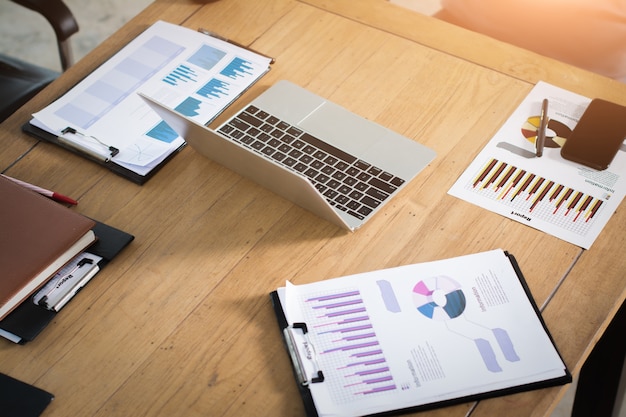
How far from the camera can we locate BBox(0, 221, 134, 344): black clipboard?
1.06 metres

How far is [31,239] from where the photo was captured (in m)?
1.12

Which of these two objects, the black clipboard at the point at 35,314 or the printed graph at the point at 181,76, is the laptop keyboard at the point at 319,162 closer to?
the printed graph at the point at 181,76

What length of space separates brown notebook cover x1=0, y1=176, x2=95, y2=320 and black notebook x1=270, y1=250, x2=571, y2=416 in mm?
312

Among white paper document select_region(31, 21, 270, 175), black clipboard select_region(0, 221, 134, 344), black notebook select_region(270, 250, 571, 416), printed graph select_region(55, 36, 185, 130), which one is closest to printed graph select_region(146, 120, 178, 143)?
white paper document select_region(31, 21, 270, 175)

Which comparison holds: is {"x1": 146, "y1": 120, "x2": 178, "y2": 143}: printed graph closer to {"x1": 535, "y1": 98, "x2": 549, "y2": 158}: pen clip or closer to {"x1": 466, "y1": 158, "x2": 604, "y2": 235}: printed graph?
{"x1": 466, "y1": 158, "x2": 604, "y2": 235}: printed graph

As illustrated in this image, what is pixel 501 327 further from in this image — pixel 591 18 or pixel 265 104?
pixel 591 18

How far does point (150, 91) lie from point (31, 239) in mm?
385

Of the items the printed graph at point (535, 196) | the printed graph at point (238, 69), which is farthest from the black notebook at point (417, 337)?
the printed graph at point (238, 69)

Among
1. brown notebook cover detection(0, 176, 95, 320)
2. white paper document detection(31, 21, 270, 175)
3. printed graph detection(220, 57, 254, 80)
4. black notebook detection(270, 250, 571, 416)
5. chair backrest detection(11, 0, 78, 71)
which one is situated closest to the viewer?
black notebook detection(270, 250, 571, 416)

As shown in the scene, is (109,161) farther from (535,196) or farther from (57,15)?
(535,196)

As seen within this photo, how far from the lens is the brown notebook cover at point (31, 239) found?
1.08 metres

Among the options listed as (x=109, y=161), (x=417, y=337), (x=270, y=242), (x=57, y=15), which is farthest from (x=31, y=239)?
(x=57, y=15)

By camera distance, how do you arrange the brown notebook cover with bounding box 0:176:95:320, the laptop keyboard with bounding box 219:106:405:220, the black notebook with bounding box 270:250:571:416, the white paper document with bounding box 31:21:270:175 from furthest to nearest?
the white paper document with bounding box 31:21:270:175 < the laptop keyboard with bounding box 219:106:405:220 < the brown notebook cover with bounding box 0:176:95:320 < the black notebook with bounding box 270:250:571:416

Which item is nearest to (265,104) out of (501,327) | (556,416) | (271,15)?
(271,15)
